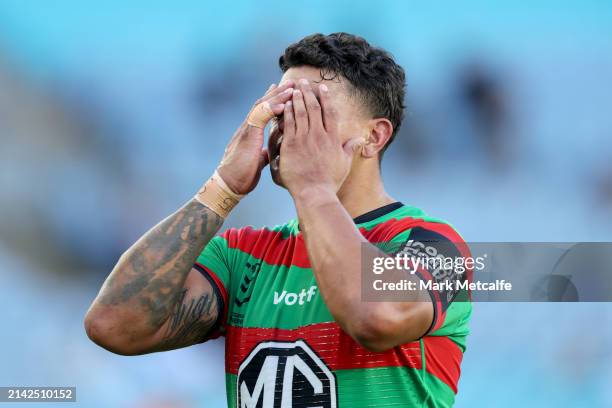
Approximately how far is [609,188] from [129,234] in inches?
104

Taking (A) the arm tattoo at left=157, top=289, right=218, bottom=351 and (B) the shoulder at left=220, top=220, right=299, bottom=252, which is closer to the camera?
(A) the arm tattoo at left=157, top=289, right=218, bottom=351

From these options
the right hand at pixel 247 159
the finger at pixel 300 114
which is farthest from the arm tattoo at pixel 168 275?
the finger at pixel 300 114

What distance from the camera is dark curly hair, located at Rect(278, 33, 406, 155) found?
291 cm

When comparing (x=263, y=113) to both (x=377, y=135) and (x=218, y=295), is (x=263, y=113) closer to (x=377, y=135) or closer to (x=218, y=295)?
(x=377, y=135)

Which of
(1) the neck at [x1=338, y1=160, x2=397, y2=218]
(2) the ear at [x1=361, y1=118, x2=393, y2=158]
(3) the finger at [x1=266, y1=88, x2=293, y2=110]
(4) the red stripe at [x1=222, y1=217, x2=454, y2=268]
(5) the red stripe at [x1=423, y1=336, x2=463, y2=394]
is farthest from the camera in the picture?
(2) the ear at [x1=361, y1=118, x2=393, y2=158]

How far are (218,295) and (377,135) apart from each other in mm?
778

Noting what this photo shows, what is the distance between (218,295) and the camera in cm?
279

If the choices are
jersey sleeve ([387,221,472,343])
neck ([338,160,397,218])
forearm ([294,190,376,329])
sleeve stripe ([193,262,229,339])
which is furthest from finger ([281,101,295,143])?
sleeve stripe ([193,262,229,339])

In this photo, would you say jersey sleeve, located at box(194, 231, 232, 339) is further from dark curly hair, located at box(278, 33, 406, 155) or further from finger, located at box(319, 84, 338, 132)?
dark curly hair, located at box(278, 33, 406, 155)

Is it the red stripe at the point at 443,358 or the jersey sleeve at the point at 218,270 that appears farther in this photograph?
the jersey sleeve at the point at 218,270

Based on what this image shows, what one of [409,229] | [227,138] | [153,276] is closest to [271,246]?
[153,276]

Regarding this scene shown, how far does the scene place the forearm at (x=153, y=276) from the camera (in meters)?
2.61

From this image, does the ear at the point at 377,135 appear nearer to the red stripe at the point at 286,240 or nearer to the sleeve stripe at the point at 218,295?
the red stripe at the point at 286,240

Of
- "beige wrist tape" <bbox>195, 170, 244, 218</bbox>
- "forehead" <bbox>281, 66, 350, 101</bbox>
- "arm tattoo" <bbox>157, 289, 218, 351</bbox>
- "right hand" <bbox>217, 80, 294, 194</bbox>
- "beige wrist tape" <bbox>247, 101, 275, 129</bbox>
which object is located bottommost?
"arm tattoo" <bbox>157, 289, 218, 351</bbox>
